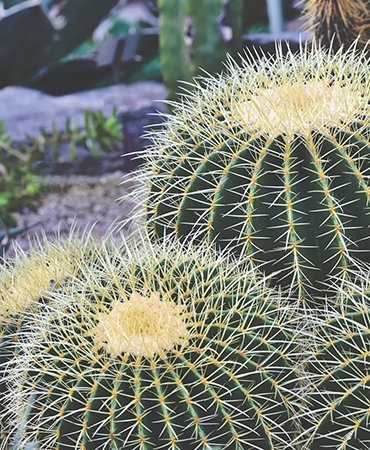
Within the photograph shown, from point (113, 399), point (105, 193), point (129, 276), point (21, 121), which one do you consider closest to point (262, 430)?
point (113, 399)

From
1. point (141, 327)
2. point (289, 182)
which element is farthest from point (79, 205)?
point (141, 327)

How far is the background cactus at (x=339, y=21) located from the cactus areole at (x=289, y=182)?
27.0 inches

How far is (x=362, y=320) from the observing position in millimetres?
1206

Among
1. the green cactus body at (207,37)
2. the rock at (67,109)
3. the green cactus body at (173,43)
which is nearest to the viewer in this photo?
the green cactus body at (173,43)

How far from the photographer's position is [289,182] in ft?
4.57

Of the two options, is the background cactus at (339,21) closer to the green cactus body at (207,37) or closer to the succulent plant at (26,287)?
the succulent plant at (26,287)

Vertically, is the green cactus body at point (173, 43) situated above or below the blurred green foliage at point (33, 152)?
above

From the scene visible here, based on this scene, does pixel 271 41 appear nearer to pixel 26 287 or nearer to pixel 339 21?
pixel 339 21

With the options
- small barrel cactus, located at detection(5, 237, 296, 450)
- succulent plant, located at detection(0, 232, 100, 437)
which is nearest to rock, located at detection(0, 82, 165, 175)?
succulent plant, located at detection(0, 232, 100, 437)

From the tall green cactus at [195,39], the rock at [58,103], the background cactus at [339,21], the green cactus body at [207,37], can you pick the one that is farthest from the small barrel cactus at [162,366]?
the rock at [58,103]

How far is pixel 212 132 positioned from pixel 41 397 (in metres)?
0.70

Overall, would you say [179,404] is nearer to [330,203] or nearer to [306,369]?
[306,369]

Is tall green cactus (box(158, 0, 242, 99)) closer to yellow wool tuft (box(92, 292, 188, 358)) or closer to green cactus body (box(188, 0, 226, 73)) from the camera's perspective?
green cactus body (box(188, 0, 226, 73))

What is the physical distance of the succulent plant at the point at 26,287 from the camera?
1429 mm
